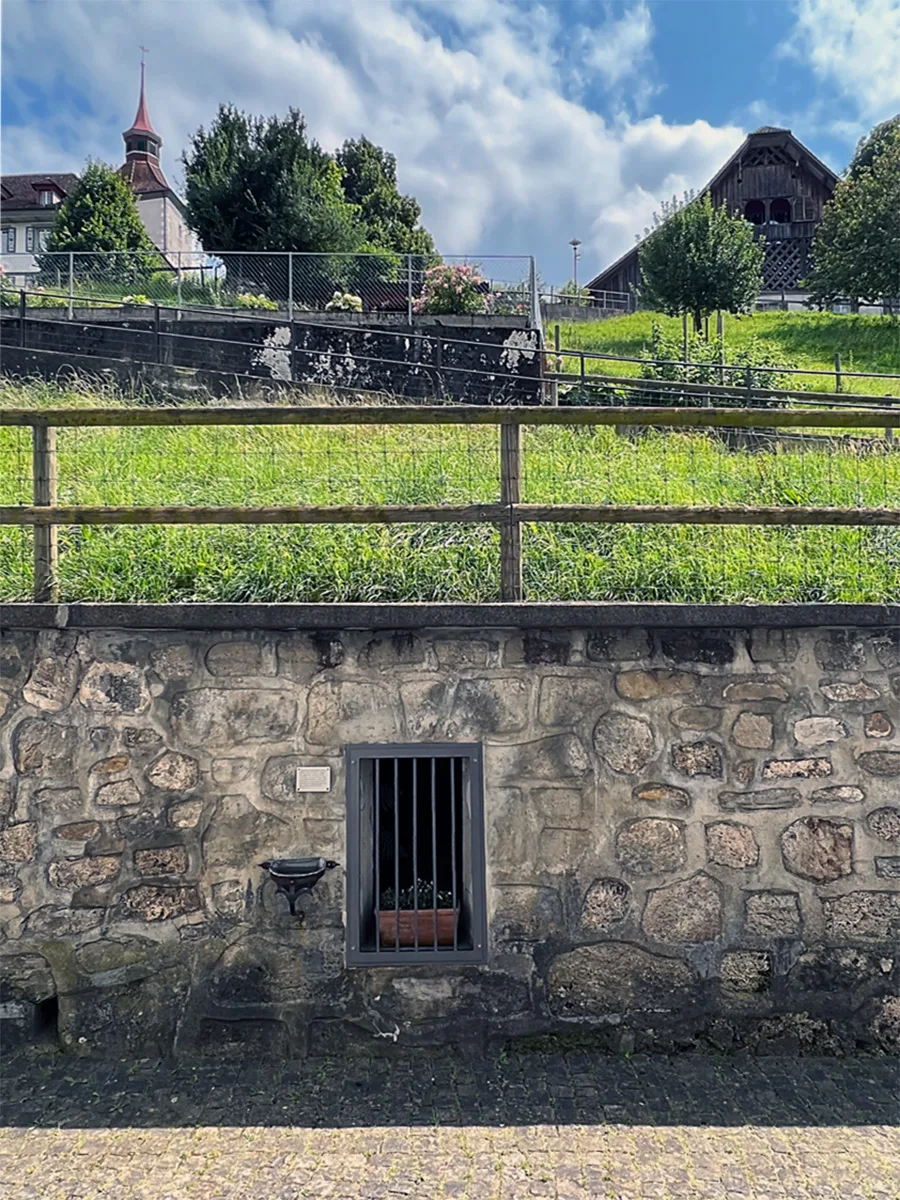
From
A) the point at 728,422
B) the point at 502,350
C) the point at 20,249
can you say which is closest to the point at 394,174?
the point at 20,249

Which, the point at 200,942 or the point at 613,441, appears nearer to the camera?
the point at 200,942

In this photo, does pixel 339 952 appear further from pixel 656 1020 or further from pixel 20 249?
pixel 20 249

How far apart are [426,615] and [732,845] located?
1654 mm

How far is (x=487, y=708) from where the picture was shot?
3.95 m

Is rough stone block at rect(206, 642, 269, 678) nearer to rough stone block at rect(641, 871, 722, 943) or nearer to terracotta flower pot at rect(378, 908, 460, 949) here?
terracotta flower pot at rect(378, 908, 460, 949)

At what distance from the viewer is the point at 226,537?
15.3ft

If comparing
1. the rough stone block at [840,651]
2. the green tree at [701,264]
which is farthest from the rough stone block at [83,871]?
the green tree at [701,264]

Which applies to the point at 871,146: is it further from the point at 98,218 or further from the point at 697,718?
the point at 697,718

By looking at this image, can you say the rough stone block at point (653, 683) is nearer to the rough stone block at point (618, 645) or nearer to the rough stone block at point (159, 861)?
the rough stone block at point (618, 645)

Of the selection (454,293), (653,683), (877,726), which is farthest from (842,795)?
(454,293)

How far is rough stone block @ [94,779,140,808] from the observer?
393cm

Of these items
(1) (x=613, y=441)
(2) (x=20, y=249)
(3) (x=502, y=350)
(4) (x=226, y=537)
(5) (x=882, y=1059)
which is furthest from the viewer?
(2) (x=20, y=249)

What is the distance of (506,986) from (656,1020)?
66 cm

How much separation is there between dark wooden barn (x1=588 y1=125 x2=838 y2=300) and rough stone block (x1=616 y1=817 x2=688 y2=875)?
3202 centimetres
